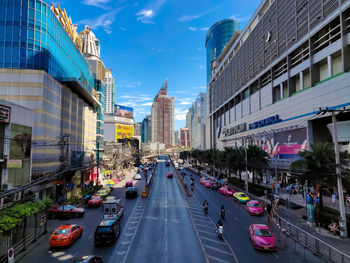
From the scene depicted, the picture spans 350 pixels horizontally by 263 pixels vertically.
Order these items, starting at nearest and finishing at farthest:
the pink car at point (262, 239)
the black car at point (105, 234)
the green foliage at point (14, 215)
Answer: the green foliage at point (14, 215), the pink car at point (262, 239), the black car at point (105, 234)

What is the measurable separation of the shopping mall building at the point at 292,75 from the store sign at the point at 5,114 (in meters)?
41.8

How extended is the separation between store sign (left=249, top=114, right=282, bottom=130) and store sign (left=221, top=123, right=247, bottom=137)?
5.57m

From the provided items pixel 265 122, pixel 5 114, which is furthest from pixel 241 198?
pixel 265 122

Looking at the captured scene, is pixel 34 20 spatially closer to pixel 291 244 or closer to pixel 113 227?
pixel 113 227

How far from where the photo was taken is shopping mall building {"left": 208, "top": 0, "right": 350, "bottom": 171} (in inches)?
1453

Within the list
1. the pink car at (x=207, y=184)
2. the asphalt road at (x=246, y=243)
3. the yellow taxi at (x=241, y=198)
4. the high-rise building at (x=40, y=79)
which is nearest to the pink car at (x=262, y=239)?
the asphalt road at (x=246, y=243)

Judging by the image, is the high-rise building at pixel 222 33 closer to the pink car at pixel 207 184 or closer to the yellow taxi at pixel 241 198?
the pink car at pixel 207 184

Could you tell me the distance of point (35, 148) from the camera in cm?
3381

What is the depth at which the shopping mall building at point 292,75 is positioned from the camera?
121ft

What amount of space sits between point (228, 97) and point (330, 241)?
81055mm

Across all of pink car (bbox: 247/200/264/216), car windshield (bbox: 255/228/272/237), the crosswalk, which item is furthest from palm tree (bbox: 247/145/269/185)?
car windshield (bbox: 255/228/272/237)

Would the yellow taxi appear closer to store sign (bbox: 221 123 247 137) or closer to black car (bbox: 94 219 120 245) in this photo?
black car (bbox: 94 219 120 245)

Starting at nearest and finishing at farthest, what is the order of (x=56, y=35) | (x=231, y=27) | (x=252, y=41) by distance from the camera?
1. (x=56, y=35)
2. (x=252, y=41)
3. (x=231, y=27)

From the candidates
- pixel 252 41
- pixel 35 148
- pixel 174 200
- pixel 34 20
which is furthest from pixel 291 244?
pixel 252 41
